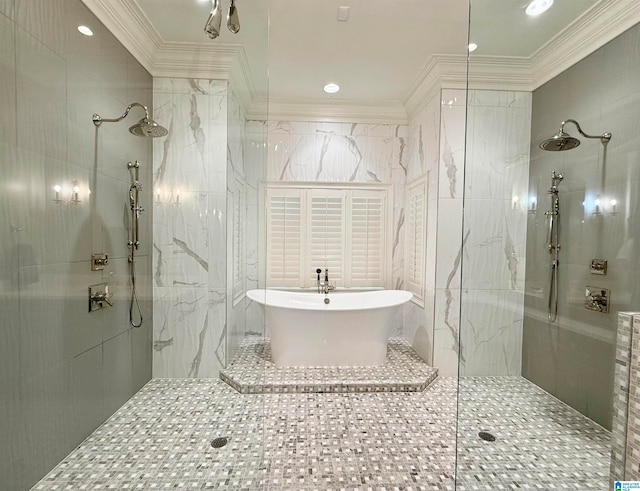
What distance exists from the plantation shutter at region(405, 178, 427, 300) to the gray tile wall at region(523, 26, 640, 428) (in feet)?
3.97

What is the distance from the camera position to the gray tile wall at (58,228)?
1359mm

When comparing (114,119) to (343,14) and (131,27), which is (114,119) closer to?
(131,27)

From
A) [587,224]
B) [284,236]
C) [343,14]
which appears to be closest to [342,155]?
[284,236]

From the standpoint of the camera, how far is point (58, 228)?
162 centimetres

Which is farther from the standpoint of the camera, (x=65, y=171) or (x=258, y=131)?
(x=258, y=131)

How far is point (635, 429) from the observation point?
1.35 meters

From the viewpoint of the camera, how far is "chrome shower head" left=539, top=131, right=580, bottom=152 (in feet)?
6.20

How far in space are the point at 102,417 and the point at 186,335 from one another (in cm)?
74

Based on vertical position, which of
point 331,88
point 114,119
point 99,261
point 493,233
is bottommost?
point 99,261

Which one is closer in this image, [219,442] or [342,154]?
[219,442]

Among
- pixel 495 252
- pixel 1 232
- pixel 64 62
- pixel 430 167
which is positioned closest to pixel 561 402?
pixel 495 252

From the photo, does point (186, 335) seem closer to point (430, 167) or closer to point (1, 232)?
point (1, 232)

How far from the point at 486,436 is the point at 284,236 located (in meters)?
2.75

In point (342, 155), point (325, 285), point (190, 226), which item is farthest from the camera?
point (342, 155)
